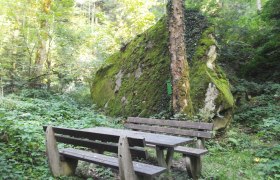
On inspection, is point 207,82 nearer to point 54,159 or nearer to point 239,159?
point 239,159

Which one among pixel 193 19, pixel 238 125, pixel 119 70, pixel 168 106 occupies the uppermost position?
pixel 193 19

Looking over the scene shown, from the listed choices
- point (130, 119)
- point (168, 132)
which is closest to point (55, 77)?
point (130, 119)

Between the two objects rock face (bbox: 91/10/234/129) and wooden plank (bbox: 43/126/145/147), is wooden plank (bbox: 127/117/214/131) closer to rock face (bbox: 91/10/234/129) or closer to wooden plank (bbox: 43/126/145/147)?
rock face (bbox: 91/10/234/129)

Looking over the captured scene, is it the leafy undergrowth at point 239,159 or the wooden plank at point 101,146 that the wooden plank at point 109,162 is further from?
the leafy undergrowth at point 239,159

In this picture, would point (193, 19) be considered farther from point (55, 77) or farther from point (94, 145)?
point (55, 77)

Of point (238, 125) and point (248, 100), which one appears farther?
point (248, 100)

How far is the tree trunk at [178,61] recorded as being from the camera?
23.4ft

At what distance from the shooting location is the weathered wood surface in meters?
3.29

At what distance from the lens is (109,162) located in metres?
3.75

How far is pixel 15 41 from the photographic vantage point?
1482 cm

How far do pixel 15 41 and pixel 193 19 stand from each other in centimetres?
1033

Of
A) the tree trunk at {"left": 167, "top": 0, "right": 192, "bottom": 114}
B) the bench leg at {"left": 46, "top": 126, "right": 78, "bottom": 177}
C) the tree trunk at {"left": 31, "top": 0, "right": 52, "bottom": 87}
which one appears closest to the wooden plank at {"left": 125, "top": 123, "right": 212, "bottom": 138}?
the tree trunk at {"left": 167, "top": 0, "right": 192, "bottom": 114}

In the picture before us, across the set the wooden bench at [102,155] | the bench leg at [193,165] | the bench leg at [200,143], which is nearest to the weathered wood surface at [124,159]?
the wooden bench at [102,155]

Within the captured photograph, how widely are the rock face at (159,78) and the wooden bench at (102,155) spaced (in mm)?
3692
